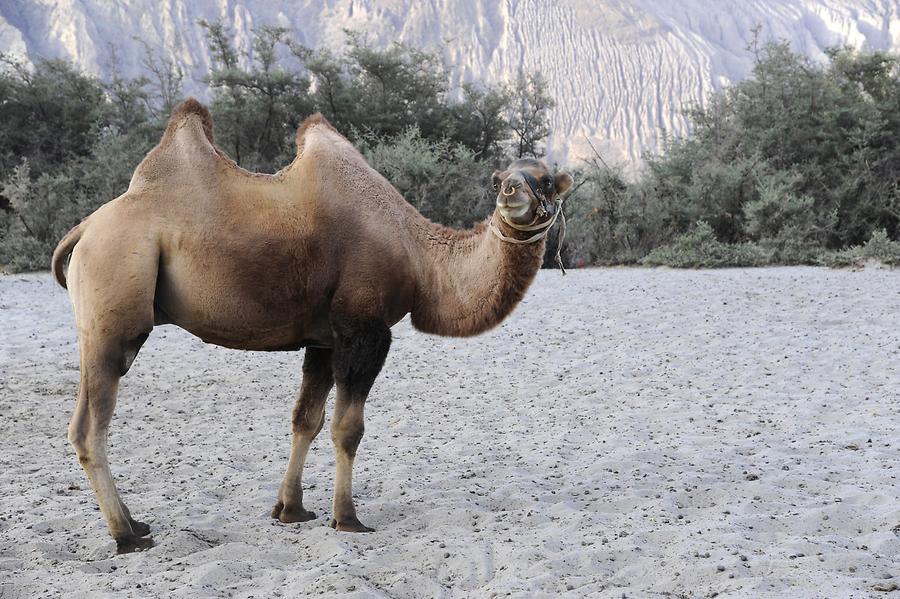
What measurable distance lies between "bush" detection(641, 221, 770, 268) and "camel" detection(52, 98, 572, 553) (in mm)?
12694

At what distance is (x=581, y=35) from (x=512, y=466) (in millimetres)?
Answer: 68882

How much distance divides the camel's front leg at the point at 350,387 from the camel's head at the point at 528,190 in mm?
930

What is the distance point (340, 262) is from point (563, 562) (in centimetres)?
187

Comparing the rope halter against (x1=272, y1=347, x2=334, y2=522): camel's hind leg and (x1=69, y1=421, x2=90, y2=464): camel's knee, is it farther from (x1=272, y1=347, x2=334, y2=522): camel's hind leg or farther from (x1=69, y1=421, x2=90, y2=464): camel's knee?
(x1=69, y1=421, x2=90, y2=464): camel's knee

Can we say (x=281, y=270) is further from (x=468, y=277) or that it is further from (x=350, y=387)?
(x=468, y=277)

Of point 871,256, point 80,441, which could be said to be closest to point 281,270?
point 80,441

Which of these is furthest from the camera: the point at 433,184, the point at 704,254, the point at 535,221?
the point at 433,184

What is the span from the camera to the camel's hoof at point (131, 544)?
4.11m

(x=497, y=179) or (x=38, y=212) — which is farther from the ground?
(x=38, y=212)

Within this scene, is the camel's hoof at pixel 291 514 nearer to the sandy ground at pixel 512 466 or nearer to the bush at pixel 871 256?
the sandy ground at pixel 512 466

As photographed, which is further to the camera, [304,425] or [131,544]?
[304,425]

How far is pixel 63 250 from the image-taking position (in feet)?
14.5

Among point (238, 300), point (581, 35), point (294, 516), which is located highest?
point (581, 35)

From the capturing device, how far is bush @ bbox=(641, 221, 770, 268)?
16375 mm
